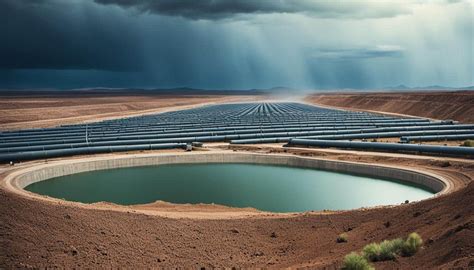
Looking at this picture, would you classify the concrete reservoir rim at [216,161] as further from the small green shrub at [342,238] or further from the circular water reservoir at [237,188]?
the small green shrub at [342,238]

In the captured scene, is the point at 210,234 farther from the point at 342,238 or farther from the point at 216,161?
the point at 216,161

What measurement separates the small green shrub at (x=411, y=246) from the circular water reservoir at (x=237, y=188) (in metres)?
13.4

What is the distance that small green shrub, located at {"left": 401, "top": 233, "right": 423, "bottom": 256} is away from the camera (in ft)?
42.9

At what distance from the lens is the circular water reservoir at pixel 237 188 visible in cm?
2944

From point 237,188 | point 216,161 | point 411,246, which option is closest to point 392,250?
point 411,246

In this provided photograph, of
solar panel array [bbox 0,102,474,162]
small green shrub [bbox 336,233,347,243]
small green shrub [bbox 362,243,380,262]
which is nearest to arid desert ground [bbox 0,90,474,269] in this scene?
small green shrub [bbox 336,233,347,243]

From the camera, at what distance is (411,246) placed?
43.0ft

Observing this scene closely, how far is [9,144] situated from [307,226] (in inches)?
1491

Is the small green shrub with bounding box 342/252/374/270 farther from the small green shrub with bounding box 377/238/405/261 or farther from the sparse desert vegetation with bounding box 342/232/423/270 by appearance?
the small green shrub with bounding box 377/238/405/261

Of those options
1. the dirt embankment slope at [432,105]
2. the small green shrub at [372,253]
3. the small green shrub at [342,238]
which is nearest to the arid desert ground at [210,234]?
the small green shrub at [342,238]

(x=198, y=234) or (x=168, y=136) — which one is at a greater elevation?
(x=198, y=234)

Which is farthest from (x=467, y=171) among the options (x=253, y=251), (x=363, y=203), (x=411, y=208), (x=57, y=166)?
(x=57, y=166)

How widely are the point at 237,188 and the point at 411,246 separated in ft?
69.6

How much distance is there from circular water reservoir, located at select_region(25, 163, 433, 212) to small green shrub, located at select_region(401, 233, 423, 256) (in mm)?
13371
